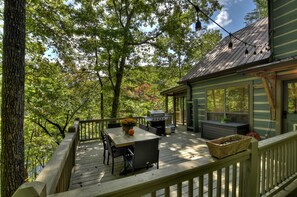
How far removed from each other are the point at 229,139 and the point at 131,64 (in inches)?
328

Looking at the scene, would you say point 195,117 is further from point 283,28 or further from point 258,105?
point 283,28

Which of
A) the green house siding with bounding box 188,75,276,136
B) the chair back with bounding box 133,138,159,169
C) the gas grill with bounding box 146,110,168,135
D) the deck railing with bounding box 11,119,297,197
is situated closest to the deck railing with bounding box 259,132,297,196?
the deck railing with bounding box 11,119,297,197

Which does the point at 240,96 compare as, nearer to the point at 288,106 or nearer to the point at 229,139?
the point at 288,106

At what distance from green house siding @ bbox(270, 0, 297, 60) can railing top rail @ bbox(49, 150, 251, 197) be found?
4506 millimetres

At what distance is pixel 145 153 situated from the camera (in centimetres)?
330

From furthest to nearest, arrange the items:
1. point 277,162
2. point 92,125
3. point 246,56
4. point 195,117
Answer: point 195,117 → point 92,125 → point 246,56 → point 277,162

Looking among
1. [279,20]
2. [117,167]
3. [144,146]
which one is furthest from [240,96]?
[117,167]

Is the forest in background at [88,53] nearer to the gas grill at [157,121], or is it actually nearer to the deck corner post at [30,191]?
the gas grill at [157,121]

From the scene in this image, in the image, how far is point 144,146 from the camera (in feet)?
10.6

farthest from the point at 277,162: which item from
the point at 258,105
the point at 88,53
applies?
the point at 88,53

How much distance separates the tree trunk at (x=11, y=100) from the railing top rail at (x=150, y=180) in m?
2.32

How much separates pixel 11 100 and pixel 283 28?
6555 mm

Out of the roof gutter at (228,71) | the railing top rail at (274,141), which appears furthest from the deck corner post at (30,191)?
the roof gutter at (228,71)

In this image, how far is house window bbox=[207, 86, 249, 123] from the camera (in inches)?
223
